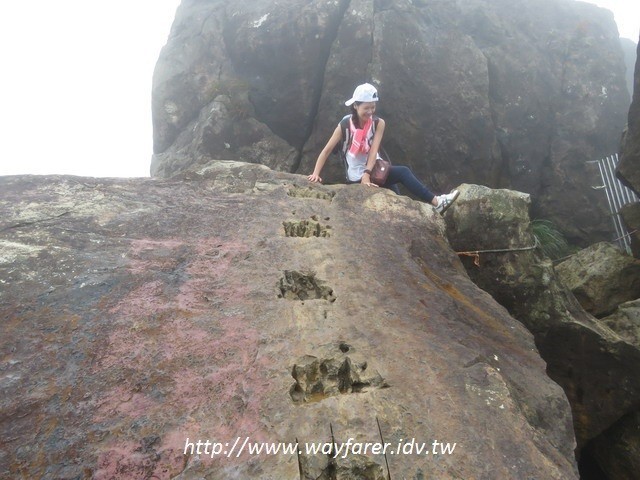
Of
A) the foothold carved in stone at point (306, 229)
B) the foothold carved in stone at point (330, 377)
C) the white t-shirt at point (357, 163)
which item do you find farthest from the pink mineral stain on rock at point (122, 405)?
the white t-shirt at point (357, 163)

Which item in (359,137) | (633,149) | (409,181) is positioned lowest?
(409,181)

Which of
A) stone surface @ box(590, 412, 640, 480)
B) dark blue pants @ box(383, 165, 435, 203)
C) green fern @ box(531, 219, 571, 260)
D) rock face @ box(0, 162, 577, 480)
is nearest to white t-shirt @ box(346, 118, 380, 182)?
dark blue pants @ box(383, 165, 435, 203)

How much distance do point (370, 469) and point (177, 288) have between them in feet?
6.99

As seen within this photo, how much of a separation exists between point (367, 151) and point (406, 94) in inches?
202

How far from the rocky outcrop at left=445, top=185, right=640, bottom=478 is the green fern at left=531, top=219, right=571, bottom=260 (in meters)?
4.86

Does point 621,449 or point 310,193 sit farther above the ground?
point 310,193

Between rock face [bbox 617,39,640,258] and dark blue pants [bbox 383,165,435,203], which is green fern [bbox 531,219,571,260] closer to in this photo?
rock face [bbox 617,39,640,258]

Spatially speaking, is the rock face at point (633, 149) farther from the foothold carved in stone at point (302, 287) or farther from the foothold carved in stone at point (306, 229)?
the foothold carved in stone at point (302, 287)

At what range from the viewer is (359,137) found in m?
7.38

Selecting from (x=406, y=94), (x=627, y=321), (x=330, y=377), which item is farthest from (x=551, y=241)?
(x=330, y=377)

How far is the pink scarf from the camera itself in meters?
7.38

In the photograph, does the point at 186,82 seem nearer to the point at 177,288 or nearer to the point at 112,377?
the point at 177,288

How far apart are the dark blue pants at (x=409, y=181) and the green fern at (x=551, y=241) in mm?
5802

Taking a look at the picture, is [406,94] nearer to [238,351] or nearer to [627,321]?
[627,321]
